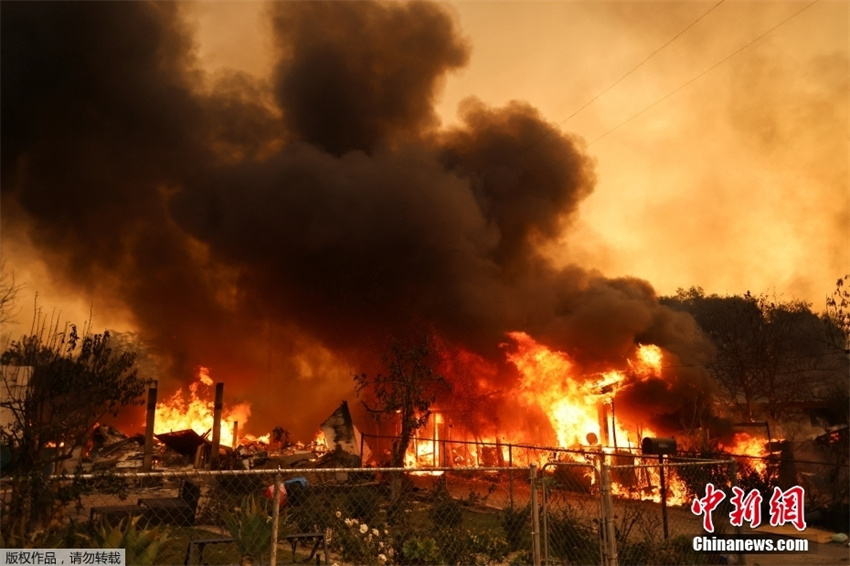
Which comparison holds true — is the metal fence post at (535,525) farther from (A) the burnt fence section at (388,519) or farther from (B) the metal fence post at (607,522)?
(B) the metal fence post at (607,522)

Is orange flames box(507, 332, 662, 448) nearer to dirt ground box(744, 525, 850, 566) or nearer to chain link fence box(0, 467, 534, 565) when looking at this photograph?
chain link fence box(0, 467, 534, 565)

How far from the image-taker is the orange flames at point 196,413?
25438 mm

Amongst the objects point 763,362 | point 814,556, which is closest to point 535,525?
point 814,556

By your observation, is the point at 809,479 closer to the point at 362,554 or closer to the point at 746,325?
the point at 362,554

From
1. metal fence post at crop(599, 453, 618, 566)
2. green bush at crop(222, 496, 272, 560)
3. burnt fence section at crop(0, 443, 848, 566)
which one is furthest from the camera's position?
green bush at crop(222, 496, 272, 560)

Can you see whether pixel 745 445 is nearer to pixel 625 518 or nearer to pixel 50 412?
pixel 625 518

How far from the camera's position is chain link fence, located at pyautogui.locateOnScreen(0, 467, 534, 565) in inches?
244

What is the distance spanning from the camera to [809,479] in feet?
41.0

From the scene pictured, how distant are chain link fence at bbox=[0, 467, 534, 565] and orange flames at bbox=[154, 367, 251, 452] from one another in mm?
12058

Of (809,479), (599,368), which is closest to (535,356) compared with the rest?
(599,368)

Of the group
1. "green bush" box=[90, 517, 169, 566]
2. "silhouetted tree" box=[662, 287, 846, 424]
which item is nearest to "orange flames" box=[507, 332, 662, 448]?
"silhouetted tree" box=[662, 287, 846, 424]

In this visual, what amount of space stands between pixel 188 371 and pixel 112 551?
2321 centimetres

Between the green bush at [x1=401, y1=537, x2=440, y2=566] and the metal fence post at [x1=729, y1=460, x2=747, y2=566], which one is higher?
the metal fence post at [x1=729, y1=460, x2=747, y2=566]

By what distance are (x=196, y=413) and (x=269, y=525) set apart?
20.8 metres
